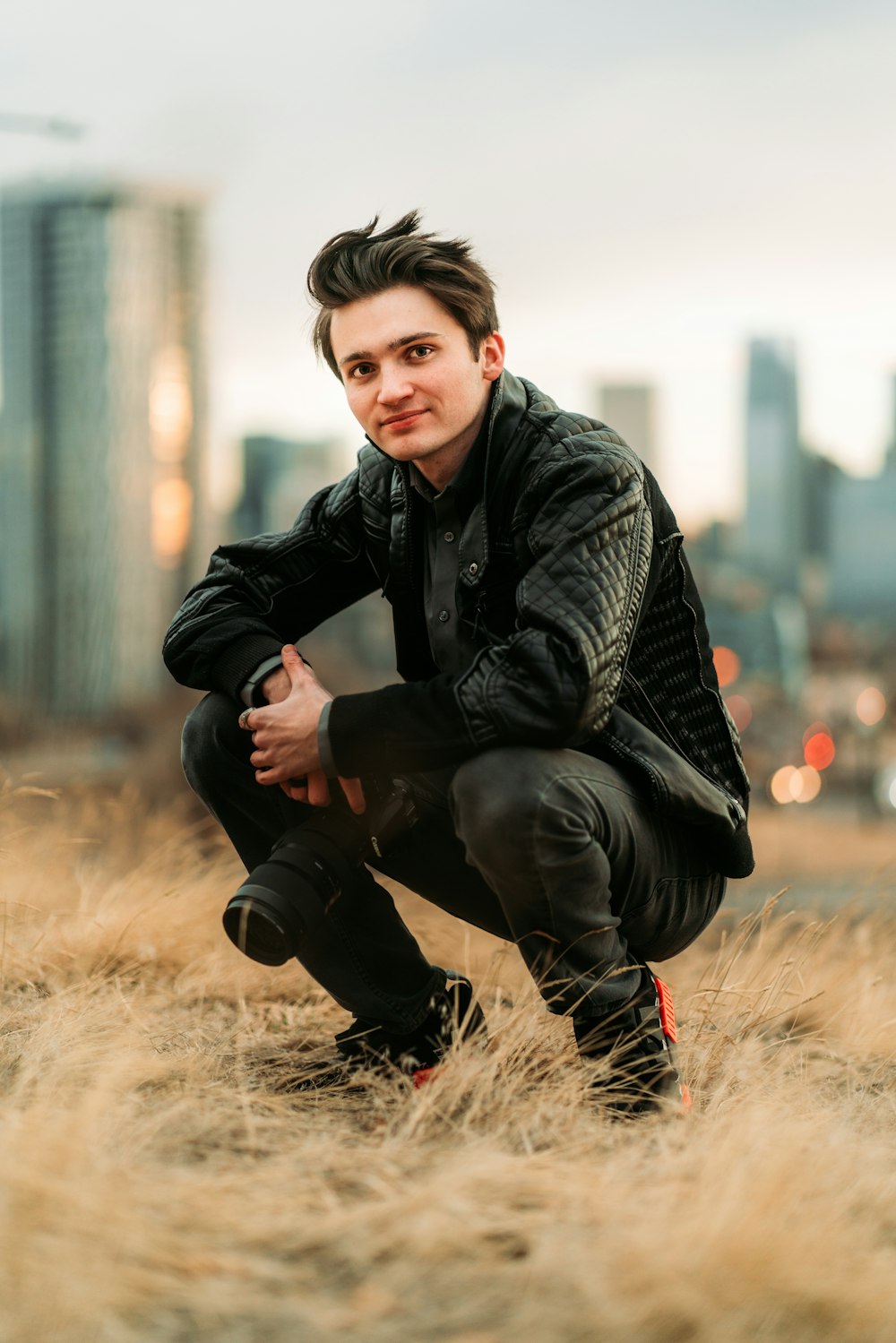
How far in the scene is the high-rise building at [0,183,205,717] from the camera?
9144 centimetres

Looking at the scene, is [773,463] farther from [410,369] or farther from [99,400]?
[410,369]

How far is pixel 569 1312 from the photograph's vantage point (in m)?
1.56

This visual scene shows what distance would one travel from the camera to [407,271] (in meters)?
2.49

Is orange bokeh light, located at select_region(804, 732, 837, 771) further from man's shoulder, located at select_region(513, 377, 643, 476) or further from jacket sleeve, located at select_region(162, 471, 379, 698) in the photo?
man's shoulder, located at select_region(513, 377, 643, 476)

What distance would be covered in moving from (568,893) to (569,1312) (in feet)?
2.52

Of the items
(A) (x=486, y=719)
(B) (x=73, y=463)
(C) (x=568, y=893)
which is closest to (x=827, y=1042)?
(C) (x=568, y=893)

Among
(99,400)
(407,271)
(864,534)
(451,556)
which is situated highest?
(99,400)

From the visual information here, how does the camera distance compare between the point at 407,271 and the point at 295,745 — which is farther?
the point at 407,271

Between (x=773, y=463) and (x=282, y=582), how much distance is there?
15473 centimetres

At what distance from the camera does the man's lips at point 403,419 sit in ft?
8.22

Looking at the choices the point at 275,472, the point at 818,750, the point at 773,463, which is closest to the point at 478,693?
the point at 818,750

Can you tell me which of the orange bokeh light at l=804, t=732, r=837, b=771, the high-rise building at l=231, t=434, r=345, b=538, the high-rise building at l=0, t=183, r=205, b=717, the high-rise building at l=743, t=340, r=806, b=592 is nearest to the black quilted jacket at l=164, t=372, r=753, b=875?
the orange bokeh light at l=804, t=732, r=837, b=771

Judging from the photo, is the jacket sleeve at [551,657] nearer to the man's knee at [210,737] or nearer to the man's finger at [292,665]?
the man's finger at [292,665]

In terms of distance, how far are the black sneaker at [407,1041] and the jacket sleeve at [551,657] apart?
59cm
